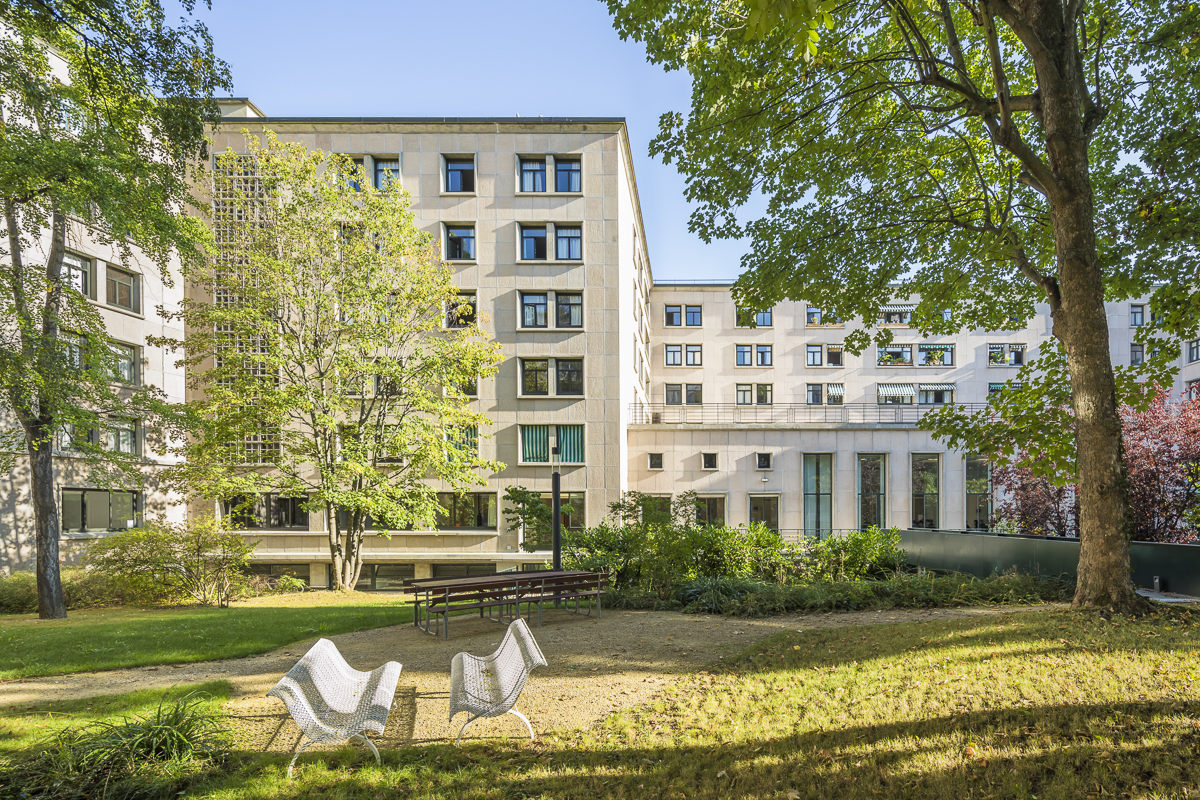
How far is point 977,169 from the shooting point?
10.9 metres

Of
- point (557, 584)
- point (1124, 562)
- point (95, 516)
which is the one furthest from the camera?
point (95, 516)

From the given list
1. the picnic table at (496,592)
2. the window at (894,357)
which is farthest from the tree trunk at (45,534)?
the window at (894,357)

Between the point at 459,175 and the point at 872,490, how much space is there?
1004 inches

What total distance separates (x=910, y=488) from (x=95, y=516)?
35.3 m

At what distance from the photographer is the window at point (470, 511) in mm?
25984

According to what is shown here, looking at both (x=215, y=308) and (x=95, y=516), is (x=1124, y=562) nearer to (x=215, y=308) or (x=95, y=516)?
(x=215, y=308)

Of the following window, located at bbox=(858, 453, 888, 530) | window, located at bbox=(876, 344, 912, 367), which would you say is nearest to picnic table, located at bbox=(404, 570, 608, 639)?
window, located at bbox=(858, 453, 888, 530)

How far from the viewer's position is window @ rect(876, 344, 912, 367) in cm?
4022

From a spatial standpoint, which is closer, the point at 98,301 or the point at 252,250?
the point at 252,250

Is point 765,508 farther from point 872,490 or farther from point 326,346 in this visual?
point 326,346

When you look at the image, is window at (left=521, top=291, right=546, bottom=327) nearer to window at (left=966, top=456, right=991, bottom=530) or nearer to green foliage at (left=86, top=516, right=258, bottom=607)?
green foliage at (left=86, top=516, right=258, bottom=607)

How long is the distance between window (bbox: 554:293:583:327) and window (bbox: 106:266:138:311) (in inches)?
653

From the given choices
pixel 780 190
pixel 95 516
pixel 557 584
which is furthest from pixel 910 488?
pixel 95 516

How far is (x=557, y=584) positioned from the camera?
11148 millimetres
